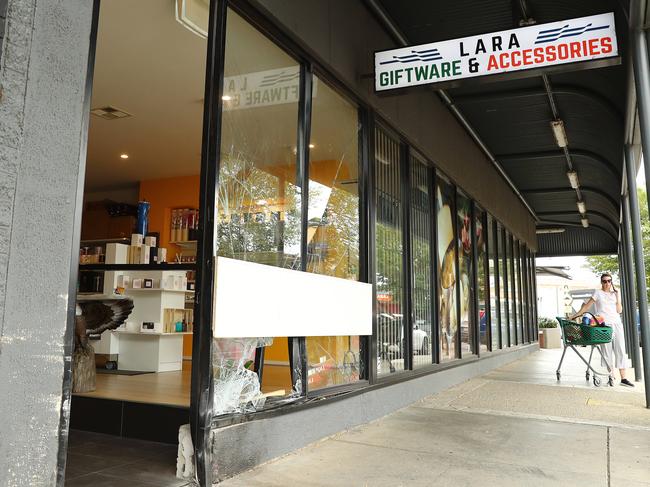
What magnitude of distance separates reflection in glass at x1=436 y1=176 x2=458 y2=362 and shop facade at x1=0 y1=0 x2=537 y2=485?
48 millimetres

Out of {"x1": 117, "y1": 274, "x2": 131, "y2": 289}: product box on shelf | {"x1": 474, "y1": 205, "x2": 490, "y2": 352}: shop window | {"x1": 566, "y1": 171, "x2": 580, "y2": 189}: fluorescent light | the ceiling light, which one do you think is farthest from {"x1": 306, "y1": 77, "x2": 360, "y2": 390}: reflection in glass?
{"x1": 566, "y1": 171, "x2": 580, "y2": 189}: fluorescent light

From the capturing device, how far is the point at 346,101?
4.62m

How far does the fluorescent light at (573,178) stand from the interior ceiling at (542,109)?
0.13 m

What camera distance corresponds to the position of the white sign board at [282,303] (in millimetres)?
2861

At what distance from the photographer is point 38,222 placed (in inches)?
76.0

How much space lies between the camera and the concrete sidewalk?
2.97 metres

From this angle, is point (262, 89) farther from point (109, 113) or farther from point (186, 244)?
point (186, 244)

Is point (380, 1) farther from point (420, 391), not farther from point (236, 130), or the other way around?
point (420, 391)

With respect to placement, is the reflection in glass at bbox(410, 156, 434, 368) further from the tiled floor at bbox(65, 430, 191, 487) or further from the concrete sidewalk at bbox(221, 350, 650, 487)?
the tiled floor at bbox(65, 430, 191, 487)

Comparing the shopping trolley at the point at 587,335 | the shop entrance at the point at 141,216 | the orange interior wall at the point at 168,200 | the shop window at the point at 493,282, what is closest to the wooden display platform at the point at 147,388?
the shop entrance at the point at 141,216

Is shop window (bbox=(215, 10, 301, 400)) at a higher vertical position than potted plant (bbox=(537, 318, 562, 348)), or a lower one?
higher

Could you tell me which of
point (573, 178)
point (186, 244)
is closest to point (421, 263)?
point (186, 244)

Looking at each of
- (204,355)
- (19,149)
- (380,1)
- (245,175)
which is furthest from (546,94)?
(19,149)

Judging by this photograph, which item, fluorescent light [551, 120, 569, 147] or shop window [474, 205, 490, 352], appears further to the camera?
shop window [474, 205, 490, 352]
